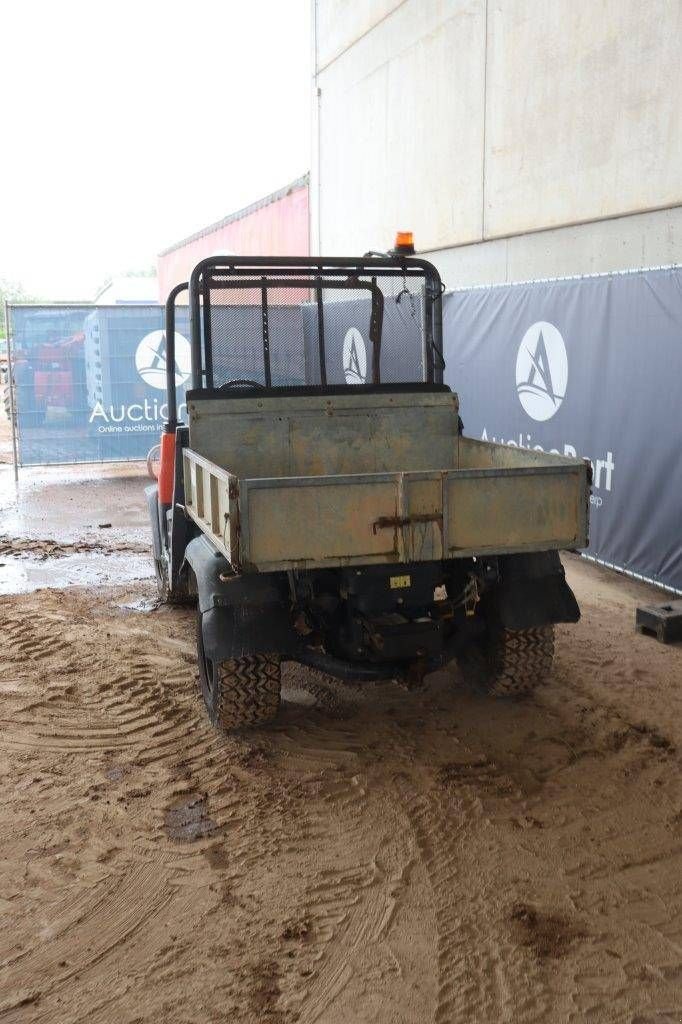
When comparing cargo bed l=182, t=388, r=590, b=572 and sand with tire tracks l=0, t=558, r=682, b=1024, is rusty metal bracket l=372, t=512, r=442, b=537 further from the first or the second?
sand with tire tracks l=0, t=558, r=682, b=1024

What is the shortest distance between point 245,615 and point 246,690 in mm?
386

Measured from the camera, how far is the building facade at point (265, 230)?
53.8 ft

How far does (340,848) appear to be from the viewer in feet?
11.8

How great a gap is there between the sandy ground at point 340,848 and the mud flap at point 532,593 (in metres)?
0.55

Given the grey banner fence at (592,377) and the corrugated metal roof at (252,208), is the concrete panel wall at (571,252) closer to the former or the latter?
the grey banner fence at (592,377)

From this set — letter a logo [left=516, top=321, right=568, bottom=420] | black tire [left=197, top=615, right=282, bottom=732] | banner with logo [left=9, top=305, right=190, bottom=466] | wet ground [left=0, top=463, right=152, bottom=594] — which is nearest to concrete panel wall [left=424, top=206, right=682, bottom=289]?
letter a logo [left=516, top=321, right=568, bottom=420]

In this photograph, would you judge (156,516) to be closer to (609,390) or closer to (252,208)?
(609,390)

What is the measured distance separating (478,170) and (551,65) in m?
1.63

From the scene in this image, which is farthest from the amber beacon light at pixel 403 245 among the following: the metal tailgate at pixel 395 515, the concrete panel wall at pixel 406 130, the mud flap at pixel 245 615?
the concrete panel wall at pixel 406 130

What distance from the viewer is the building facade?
1641 centimetres

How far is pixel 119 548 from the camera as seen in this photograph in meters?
8.70

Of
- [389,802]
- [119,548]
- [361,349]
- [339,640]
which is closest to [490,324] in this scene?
[361,349]

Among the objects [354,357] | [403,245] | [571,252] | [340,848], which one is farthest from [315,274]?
[571,252]

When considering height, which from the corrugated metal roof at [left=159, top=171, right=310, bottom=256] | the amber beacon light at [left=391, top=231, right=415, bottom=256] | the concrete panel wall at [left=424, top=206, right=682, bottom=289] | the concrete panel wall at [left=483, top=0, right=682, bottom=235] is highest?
the corrugated metal roof at [left=159, top=171, right=310, bottom=256]
